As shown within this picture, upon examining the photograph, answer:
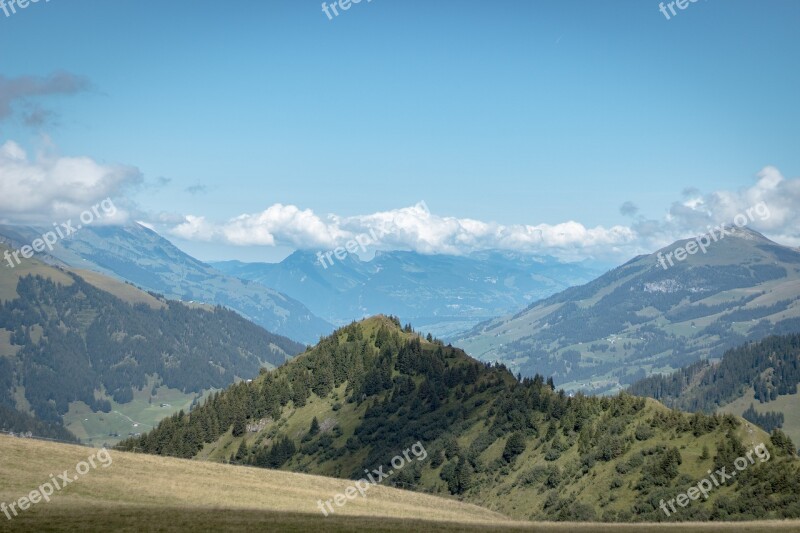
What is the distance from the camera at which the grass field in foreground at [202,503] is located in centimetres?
6050

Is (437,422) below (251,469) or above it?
below

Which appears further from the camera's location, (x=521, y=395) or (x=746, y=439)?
(x=521, y=395)

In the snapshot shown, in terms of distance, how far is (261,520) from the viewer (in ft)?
207

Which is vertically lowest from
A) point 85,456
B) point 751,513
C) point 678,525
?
point 751,513

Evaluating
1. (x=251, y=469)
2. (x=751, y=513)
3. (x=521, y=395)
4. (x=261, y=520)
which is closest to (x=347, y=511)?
(x=261, y=520)

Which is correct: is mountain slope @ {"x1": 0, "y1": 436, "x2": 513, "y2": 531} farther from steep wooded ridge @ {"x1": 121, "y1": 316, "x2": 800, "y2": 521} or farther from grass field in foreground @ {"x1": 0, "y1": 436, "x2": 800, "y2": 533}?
steep wooded ridge @ {"x1": 121, "y1": 316, "x2": 800, "y2": 521}

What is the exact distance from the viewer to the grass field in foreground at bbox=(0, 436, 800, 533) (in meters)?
60.5

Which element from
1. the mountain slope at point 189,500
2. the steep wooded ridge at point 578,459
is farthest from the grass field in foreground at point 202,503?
the steep wooded ridge at point 578,459

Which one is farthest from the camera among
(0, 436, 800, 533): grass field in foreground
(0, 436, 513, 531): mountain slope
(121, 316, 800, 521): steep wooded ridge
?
(121, 316, 800, 521): steep wooded ridge

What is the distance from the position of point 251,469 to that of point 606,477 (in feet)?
191

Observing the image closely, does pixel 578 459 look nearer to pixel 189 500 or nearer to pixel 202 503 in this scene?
pixel 202 503

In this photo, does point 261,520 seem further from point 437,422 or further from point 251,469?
point 437,422

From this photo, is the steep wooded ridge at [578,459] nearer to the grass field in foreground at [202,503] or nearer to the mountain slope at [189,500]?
the grass field in foreground at [202,503]

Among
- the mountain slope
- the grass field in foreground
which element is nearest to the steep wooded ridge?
the grass field in foreground
